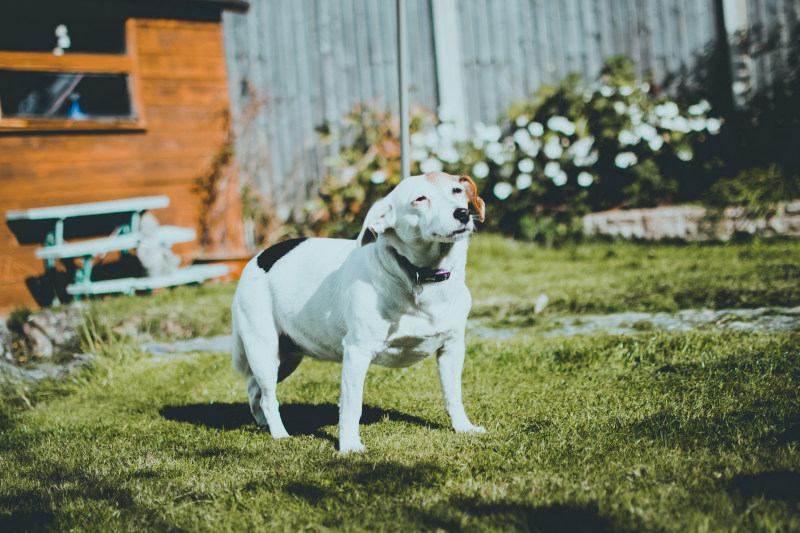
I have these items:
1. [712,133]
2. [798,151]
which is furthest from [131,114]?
[798,151]

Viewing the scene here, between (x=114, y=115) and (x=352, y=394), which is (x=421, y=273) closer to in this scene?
(x=352, y=394)

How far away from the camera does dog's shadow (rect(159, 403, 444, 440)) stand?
3.65 m

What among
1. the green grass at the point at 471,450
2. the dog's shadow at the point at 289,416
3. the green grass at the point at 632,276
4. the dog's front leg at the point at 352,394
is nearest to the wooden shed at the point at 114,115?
the green grass at the point at 632,276

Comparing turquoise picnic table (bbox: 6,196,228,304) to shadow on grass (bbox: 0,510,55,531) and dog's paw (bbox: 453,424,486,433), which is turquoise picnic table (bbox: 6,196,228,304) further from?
dog's paw (bbox: 453,424,486,433)

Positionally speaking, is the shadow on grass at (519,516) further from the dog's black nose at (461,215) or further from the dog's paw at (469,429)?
A: the dog's black nose at (461,215)

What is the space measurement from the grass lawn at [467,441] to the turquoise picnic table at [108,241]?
215 centimetres

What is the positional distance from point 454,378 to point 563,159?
598cm

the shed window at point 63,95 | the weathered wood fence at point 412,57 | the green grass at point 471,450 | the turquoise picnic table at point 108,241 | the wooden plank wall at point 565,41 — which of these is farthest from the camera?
the weathered wood fence at point 412,57

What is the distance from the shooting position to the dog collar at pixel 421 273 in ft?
9.82

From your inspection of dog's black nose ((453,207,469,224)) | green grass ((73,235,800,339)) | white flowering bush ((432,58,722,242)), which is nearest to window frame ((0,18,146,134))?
green grass ((73,235,800,339))

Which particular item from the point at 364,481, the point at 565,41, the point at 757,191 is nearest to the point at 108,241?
the point at 364,481

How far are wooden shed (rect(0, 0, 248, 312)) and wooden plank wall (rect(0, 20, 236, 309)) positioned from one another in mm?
12

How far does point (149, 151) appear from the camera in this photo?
8641mm

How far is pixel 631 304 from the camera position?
552 cm
